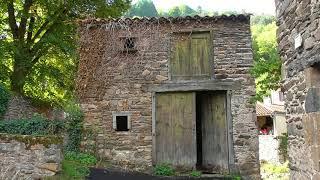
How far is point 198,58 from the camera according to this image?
10586mm

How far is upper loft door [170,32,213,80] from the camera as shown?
10.5m

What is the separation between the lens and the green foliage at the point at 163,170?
9875 millimetres

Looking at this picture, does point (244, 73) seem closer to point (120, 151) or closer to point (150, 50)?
point (150, 50)

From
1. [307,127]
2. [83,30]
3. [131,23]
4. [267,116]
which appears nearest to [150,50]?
[131,23]

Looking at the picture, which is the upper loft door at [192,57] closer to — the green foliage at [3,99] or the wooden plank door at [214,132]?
the wooden plank door at [214,132]

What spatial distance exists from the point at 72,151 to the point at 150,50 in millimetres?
3484

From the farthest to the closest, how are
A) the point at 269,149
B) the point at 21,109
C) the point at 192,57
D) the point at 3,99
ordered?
1. the point at 269,149
2. the point at 21,109
3. the point at 3,99
4. the point at 192,57

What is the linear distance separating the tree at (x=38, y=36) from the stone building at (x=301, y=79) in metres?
9.44

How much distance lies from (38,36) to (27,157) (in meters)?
9.47

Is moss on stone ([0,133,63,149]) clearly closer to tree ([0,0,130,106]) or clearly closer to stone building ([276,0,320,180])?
stone building ([276,0,320,180])

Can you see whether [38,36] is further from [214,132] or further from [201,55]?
[214,132]

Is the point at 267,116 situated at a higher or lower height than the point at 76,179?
higher

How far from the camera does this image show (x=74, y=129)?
10.4m

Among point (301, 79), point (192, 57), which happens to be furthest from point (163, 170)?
point (301, 79)
